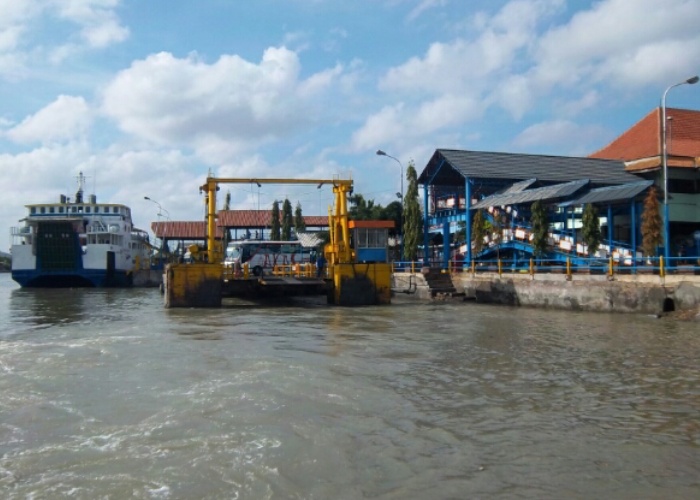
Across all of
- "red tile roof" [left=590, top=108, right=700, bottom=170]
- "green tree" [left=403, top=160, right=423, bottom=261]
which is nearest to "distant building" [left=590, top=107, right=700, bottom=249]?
"red tile roof" [left=590, top=108, right=700, bottom=170]

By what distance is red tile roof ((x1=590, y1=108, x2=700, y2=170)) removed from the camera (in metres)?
34.4

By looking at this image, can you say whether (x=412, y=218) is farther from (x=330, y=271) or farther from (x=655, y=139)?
(x=655, y=139)

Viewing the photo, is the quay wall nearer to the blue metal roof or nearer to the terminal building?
the terminal building

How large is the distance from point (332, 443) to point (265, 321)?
1183 cm

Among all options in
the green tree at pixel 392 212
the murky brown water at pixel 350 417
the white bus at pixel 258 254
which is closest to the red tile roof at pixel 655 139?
the green tree at pixel 392 212

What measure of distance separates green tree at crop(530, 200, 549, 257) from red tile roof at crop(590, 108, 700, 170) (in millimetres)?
8714

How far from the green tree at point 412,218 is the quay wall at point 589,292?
883 centimetres

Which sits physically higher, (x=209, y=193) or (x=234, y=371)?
(x=209, y=193)

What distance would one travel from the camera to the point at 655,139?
38031 millimetres

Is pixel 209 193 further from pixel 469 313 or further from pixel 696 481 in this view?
pixel 696 481

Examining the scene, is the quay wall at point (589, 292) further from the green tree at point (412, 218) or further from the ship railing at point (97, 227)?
the ship railing at point (97, 227)

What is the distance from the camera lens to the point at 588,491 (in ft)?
15.9

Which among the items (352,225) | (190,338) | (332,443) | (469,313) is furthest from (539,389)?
(352,225)

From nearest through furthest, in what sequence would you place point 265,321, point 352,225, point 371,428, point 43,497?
point 43,497
point 371,428
point 265,321
point 352,225
